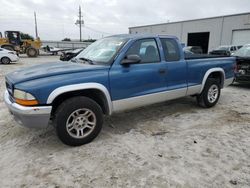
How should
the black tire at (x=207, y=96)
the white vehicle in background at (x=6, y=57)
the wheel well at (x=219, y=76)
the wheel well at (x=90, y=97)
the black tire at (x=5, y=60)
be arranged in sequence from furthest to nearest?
the black tire at (x=5, y=60)
the white vehicle in background at (x=6, y=57)
the wheel well at (x=219, y=76)
the black tire at (x=207, y=96)
the wheel well at (x=90, y=97)

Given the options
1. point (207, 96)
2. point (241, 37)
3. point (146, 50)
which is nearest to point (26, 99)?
point (146, 50)

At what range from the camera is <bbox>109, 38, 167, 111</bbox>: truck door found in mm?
3899

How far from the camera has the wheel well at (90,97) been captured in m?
3.58

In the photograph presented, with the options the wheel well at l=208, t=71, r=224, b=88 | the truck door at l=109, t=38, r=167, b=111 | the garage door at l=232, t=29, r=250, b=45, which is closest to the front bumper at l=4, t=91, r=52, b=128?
the truck door at l=109, t=38, r=167, b=111

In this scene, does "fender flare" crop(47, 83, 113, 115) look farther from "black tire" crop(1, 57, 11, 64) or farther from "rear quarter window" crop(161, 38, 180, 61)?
"black tire" crop(1, 57, 11, 64)

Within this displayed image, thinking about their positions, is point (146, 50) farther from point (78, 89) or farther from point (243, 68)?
point (243, 68)

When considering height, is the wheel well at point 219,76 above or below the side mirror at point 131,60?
below

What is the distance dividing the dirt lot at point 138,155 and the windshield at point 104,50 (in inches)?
53.1

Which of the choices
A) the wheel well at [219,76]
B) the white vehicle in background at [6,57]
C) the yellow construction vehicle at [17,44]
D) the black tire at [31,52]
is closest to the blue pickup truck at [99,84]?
the wheel well at [219,76]

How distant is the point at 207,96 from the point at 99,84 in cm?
316

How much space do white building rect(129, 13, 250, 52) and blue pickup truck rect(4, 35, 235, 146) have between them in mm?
22868

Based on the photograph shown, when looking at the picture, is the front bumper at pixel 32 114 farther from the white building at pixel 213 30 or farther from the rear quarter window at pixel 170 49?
the white building at pixel 213 30

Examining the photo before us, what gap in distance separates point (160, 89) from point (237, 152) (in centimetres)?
176

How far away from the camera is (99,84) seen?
12.0 ft
